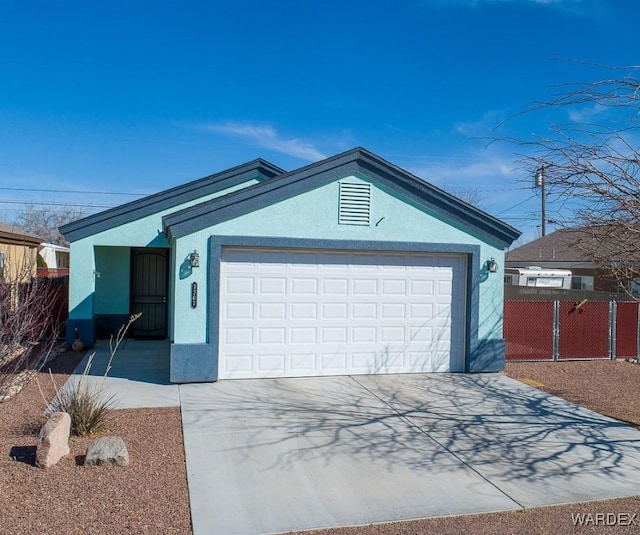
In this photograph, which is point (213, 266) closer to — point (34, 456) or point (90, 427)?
point (90, 427)

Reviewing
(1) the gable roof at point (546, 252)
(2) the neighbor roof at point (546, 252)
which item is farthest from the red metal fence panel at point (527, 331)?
(1) the gable roof at point (546, 252)

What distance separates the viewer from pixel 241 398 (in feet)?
27.8

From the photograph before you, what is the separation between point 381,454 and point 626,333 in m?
9.63

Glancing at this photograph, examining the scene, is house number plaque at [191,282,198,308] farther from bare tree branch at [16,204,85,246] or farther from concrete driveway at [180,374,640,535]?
bare tree branch at [16,204,85,246]

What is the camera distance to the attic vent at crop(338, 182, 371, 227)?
1000 cm

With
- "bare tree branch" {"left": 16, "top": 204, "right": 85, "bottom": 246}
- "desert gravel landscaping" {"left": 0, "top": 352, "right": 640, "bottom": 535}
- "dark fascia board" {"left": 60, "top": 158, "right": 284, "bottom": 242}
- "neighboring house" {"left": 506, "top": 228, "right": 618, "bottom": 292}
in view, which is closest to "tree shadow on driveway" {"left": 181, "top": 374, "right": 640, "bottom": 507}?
"desert gravel landscaping" {"left": 0, "top": 352, "right": 640, "bottom": 535}

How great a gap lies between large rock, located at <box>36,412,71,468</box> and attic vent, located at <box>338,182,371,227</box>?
588cm

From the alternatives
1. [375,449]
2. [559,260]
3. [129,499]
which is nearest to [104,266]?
[375,449]

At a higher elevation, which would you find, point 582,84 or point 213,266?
point 582,84

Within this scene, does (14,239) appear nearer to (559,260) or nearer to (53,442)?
(53,442)

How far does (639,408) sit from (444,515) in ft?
18.0

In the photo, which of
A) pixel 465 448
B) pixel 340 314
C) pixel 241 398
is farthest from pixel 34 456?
pixel 340 314

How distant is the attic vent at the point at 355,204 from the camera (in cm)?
1000

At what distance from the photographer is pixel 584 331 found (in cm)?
1275
